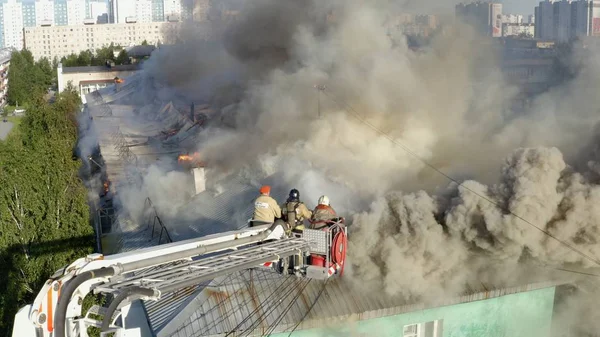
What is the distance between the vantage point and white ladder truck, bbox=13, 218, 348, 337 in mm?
5266

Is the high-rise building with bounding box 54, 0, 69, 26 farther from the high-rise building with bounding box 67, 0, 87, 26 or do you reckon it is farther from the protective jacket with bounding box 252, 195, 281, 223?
the protective jacket with bounding box 252, 195, 281, 223

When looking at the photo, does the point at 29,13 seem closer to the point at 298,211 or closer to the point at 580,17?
the point at 580,17

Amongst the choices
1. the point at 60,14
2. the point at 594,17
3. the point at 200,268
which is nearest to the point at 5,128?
the point at 594,17

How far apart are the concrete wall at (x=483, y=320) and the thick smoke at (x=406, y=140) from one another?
1.00 ft

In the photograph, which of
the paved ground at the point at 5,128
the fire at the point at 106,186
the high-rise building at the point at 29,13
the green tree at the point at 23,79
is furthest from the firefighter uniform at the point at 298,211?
the high-rise building at the point at 29,13

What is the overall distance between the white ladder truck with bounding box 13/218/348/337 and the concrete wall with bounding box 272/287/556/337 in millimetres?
735

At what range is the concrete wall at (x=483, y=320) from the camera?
8.76 meters

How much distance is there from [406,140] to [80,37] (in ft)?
301

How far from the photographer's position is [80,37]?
99.7m

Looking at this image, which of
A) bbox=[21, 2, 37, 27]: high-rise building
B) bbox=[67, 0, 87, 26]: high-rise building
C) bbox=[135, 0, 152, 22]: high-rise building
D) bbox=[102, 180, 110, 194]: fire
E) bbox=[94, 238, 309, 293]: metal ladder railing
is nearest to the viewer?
bbox=[94, 238, 309, 293]: metal ladder railing

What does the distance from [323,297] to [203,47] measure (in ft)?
64.4

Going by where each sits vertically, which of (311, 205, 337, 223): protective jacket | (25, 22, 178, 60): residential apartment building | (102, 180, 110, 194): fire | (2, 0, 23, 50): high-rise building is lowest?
(102, 180, 110, 194): fire

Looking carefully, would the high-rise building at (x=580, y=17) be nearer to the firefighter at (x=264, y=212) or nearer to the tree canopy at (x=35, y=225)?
the tree canopy at (x=35, y=225)

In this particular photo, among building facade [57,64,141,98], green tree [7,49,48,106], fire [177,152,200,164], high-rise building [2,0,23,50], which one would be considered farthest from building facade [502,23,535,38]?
high-rise building [2,0,23,50]
